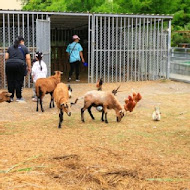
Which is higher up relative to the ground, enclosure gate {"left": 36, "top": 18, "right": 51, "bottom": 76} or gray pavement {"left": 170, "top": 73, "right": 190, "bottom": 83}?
enclosure gate {"left": 36, "top": 18, "right": 51, "bottom": 76}

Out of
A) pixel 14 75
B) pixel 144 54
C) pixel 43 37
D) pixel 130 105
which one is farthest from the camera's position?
pixel 144 54

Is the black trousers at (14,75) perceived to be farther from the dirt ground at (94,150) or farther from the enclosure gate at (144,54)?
the enclosure gate at (144,54)

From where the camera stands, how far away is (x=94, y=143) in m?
7.15

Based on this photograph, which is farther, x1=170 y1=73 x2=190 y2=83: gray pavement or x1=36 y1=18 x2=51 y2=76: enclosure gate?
x1=170 y1=73 x2=190 y2=83: gray pavement

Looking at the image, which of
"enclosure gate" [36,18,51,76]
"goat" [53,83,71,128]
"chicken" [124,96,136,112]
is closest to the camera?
"goat" [53,83,71,128]

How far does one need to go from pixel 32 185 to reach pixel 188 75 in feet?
47.5

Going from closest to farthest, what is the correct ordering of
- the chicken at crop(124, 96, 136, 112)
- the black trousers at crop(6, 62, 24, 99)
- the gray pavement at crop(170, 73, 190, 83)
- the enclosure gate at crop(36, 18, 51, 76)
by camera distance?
the chicken at crop(124, 96, 136, 112)
the black trousers at crop(6, 62, 24, 99)
the enclosure gate at crop(36, 18, 51, 76)
the gray pavement at crop(170, 73, 190, 83)

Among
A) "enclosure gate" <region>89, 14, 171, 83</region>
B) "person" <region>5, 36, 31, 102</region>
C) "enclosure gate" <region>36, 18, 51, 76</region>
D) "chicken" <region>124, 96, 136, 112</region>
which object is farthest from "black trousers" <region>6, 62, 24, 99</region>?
"enclosure gate" <region>89, 14, 171, 83</region>

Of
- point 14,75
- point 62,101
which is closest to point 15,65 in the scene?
point 14,75

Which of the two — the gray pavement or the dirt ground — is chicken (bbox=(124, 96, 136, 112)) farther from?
the gray pavement

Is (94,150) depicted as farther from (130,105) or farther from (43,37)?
(43,37)

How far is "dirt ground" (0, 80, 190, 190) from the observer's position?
5.11m

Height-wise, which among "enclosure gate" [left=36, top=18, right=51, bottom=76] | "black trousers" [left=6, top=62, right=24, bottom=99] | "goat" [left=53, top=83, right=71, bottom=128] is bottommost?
"goat" [left=53, top=83, right=71, bottom=128]

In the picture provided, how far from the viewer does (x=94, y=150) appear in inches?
262
